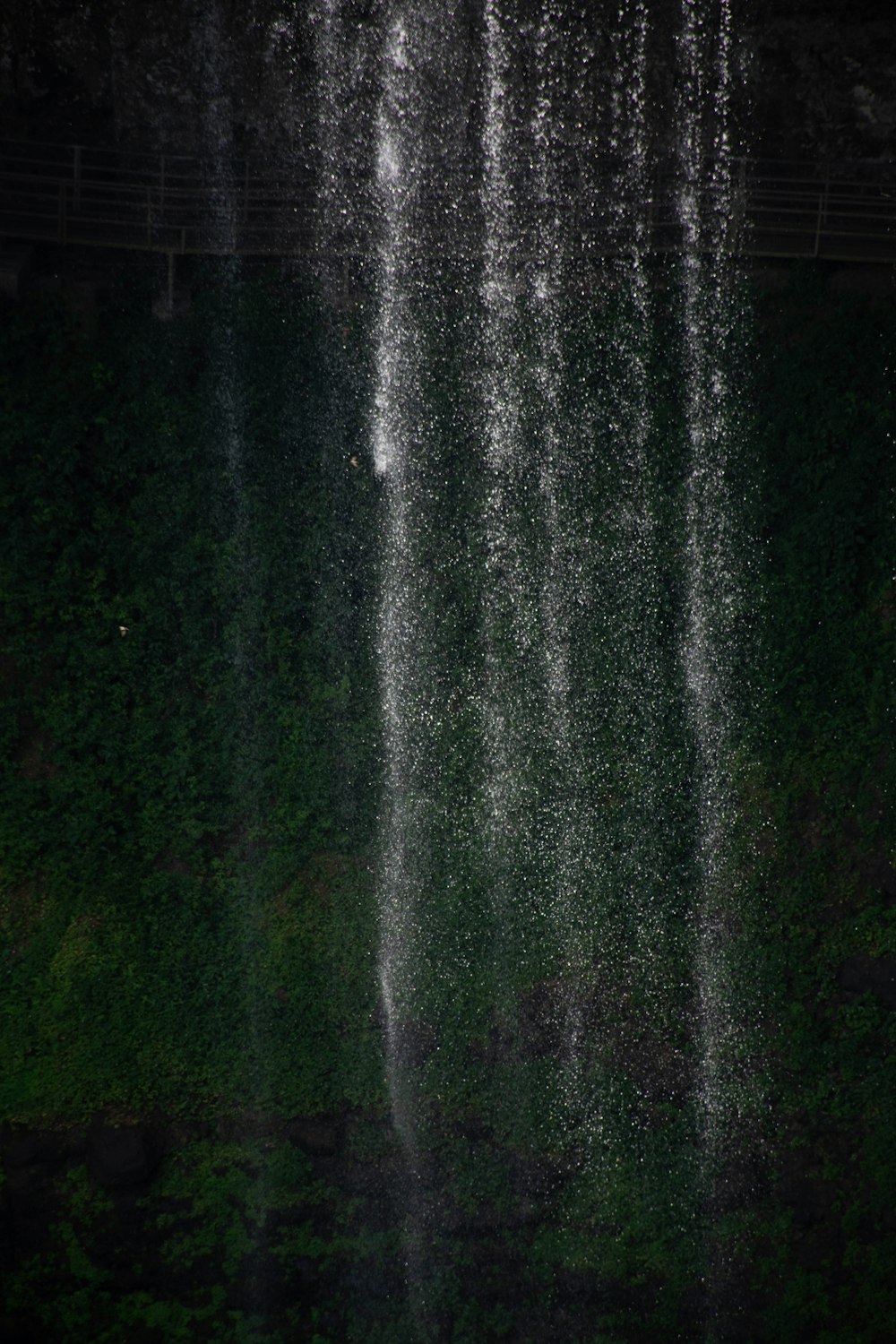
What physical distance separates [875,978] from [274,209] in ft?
16.3

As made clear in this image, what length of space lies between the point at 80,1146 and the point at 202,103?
5.33 m

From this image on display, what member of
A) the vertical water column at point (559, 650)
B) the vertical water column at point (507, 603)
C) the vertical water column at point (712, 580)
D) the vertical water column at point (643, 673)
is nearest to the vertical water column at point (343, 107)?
the vertical water column at point (507, 603)

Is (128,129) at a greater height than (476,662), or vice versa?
(128,129)

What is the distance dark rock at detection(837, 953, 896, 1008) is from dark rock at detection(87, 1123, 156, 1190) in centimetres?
362

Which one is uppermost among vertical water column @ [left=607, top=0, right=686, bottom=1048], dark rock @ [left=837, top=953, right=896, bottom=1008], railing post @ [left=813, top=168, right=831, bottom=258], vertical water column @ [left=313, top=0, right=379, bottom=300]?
vertical water column @ [left=313, top=0, right=379, bottom=300]

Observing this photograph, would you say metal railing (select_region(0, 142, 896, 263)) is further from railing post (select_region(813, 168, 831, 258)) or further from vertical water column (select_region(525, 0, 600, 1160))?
vertical water column (select_region(525, 0, 600, 1160))

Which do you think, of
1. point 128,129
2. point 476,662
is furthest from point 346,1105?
point 128,129

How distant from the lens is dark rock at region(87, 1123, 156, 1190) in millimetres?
5887

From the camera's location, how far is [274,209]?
6.12m

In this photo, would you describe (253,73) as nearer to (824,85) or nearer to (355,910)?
(824,85)

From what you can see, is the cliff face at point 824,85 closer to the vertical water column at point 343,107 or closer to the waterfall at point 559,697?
the waterfall at point 559,697

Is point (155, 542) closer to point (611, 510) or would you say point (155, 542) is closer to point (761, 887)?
point (611, 510)

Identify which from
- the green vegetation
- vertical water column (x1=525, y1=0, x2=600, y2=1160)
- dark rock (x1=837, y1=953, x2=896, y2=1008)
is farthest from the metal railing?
dark rock (x1=837, y1=953, x2=896, y2=1008)

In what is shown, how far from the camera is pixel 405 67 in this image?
627cm
